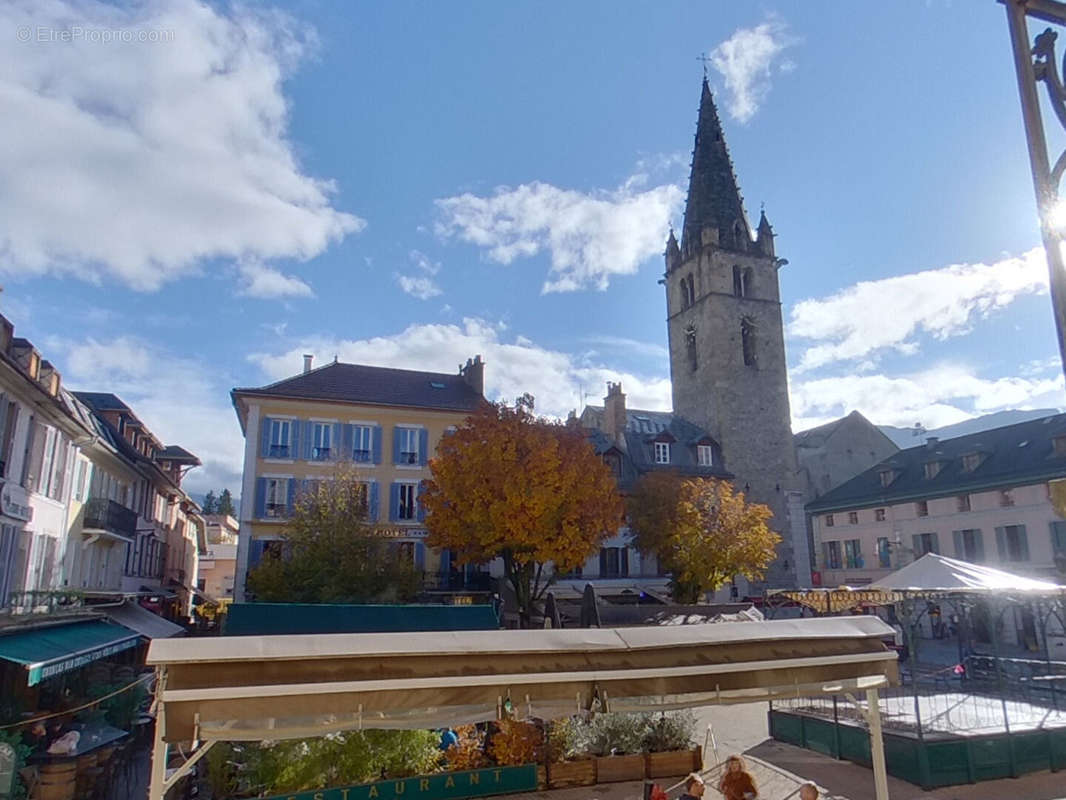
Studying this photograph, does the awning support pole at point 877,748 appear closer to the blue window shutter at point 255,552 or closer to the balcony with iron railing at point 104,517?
the balcony with iron railing at point 104,517

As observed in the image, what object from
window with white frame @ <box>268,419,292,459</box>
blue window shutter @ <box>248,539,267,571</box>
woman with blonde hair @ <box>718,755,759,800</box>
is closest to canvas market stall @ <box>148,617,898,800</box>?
woman with blonde hair @ <box>718,755,759,800</box>

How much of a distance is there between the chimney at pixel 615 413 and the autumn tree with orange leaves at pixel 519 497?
13.6m

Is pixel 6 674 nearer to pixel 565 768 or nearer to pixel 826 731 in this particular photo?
pixel 565 768

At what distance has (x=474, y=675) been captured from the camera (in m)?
5.88

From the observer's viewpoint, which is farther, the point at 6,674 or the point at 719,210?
the point at 719,210

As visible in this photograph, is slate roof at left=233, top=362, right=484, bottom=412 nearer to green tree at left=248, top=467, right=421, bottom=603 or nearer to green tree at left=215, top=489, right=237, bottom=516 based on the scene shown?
green tree at left=248, top=467, right=421, bottom=603

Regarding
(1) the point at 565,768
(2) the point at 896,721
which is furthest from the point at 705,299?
(1) the point at 565,768

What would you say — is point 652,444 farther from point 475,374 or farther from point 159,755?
point 159,755

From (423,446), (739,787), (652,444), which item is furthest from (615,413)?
(739,787)

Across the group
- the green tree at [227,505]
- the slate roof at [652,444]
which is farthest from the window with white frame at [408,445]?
the green tree at [227,505]

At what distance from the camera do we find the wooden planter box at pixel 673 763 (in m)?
10.9

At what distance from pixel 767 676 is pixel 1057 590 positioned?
10.3 m

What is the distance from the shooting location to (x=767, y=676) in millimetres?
6812

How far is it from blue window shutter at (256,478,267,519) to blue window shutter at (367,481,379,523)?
155 inches
